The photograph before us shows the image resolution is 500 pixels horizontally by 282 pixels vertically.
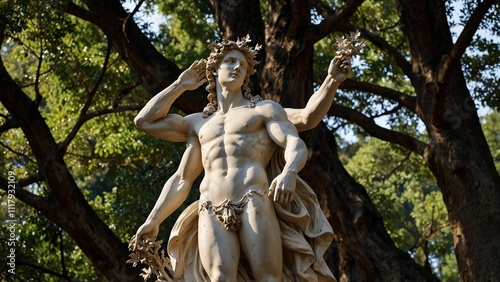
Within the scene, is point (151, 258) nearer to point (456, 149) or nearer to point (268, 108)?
point (268, 108)

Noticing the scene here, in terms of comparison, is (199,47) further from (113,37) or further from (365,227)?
(365,227)

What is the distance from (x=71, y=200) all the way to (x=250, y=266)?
19.5ft

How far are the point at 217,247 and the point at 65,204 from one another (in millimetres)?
5927

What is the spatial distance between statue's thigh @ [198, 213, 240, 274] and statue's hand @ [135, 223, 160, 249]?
47 cm

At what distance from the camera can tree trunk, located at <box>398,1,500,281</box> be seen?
1402 cm

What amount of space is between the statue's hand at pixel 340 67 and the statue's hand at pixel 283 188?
882mm

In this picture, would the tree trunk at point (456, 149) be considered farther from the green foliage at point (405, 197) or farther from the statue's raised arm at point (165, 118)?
the statue's raised arm at point (165, 118)

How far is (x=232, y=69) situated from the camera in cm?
906

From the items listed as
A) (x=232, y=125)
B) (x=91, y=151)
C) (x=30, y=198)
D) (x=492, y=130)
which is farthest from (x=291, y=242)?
(x=492, y=130)

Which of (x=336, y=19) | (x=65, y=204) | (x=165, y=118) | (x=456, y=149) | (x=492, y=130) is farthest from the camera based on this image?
(x=492, y=130)

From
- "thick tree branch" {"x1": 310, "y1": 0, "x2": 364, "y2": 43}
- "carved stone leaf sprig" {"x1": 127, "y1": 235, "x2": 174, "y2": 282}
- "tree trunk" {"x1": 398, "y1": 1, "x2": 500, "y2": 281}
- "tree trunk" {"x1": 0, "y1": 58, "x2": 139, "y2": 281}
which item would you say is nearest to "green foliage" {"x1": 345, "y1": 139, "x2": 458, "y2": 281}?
"tree trunk" {"x1": 398, "y1": 1, "x2": 500, "y2": 281}

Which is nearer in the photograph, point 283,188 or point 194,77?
point 283,188

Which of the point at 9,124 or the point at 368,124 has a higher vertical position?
the point at 9,124

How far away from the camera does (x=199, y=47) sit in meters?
22.1
